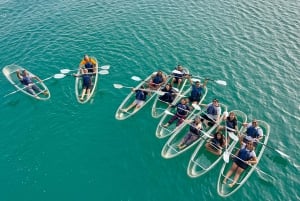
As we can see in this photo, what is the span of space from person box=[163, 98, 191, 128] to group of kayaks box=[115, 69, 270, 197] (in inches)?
13.0

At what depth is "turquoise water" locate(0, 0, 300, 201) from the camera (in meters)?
18.6

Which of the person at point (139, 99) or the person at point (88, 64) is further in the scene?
the person at point (88, 64)

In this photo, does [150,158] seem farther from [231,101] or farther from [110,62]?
[110,62]

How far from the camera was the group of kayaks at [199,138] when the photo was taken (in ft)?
62.2

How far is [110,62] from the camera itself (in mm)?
29359

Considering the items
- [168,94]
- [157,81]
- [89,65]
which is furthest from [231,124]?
[89,65]

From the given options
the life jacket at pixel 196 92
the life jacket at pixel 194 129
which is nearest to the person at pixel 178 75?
the life jacket at pixel 196 92

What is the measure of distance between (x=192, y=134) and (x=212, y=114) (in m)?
2.54

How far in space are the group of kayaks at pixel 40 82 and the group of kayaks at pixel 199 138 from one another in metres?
3.73

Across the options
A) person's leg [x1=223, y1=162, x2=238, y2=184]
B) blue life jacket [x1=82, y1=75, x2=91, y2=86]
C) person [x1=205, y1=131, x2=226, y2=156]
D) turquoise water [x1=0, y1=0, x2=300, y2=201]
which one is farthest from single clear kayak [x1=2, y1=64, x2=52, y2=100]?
person's leg [x1=223, y1=162, x2=238, y2=184]

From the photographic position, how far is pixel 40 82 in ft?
86.6

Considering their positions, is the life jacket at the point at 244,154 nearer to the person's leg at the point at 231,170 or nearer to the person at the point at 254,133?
the person's leg at the point at 231,170

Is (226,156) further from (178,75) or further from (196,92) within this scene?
(178,75)

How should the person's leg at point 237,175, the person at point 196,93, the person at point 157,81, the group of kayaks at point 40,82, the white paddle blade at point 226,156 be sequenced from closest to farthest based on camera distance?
1. the person's leg at point 237,175
2. the white paddle blade at point 226,156
3. the person at point 196,93
4. the person at point 157,81
5. the group of kayaks at point 40,82
